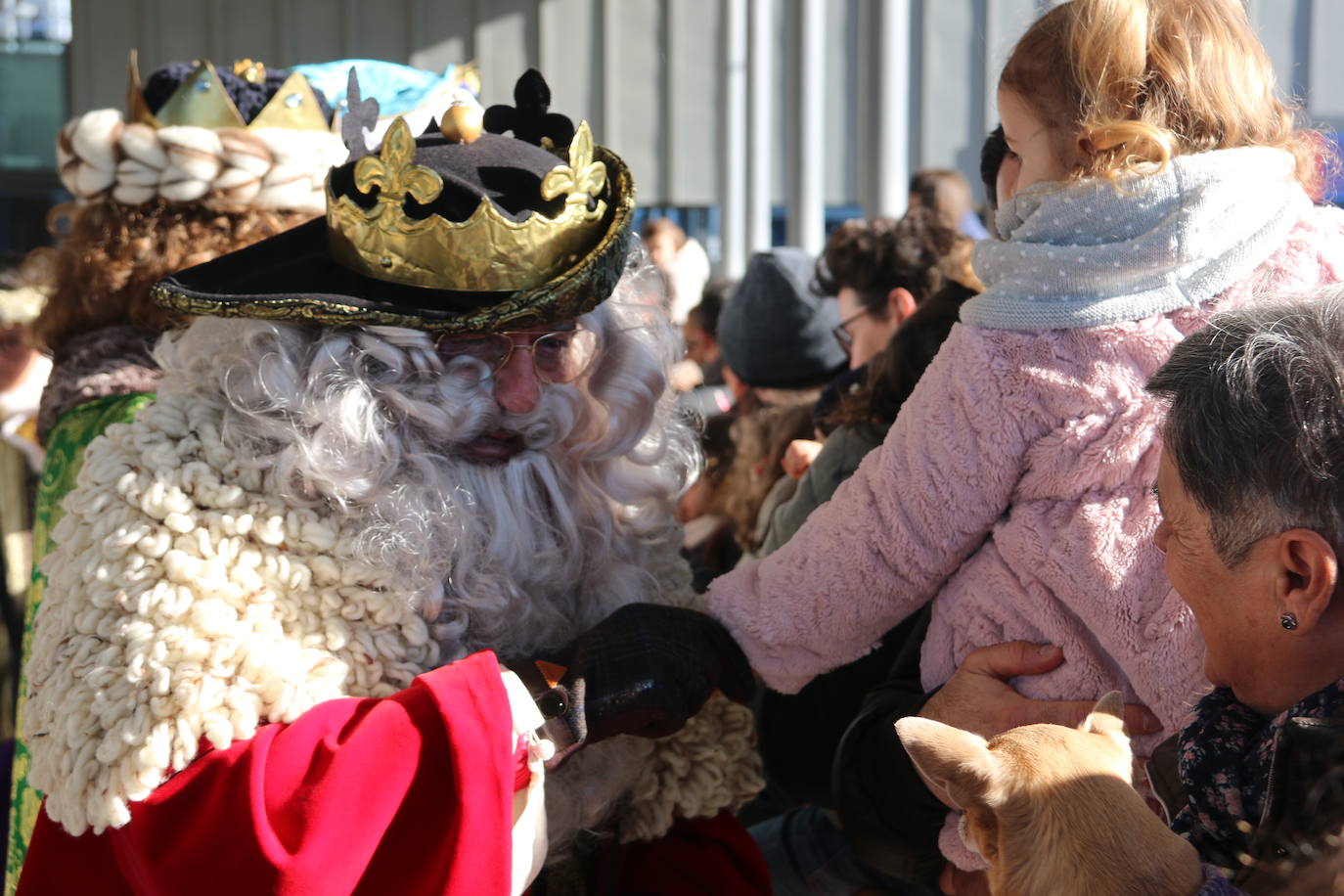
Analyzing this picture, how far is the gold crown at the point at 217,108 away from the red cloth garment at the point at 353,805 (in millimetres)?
1188

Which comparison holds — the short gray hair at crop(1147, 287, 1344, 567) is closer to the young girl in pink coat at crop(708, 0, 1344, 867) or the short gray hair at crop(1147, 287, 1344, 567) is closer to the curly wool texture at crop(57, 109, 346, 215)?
the young girl in pink coat at crop(708, 0, 1344, 867)

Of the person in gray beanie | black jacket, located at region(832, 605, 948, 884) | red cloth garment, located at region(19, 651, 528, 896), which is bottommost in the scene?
black jacket, located at region(832, 605, 948, 884)

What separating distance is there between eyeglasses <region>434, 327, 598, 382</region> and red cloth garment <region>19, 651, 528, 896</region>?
415mm

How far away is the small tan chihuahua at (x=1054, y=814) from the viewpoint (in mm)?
1024

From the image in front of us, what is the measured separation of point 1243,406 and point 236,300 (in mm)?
1163

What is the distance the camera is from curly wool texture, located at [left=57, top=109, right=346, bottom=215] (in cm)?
210

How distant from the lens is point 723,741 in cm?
188

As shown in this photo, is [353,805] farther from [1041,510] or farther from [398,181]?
[1041,510]

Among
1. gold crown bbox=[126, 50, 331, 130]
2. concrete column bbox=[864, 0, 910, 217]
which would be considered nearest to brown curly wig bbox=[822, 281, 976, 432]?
gold crown bbox=[126, 50, 331, 130]

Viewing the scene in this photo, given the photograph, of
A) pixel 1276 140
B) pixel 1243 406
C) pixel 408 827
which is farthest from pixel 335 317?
pixel 1276 140

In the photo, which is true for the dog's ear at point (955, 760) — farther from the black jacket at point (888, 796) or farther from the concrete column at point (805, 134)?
the concrete column at point (805, 134)

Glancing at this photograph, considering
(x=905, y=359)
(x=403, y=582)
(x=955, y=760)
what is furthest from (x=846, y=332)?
(x=955, y=760)

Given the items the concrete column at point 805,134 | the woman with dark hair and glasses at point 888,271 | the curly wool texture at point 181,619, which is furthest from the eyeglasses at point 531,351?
the concrete column at point 805,134

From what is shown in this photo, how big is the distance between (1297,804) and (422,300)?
3.75 feet
